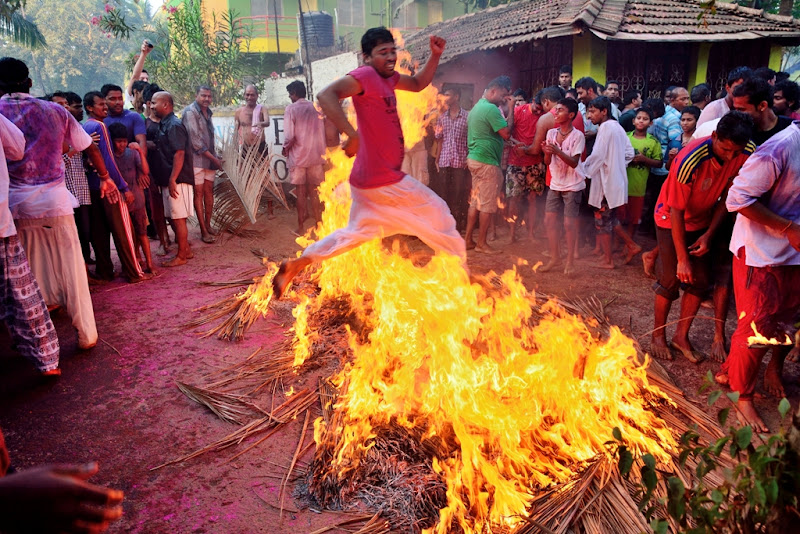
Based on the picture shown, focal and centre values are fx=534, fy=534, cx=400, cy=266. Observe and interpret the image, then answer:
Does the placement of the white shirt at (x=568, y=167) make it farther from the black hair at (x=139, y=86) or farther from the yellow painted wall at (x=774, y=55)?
the yellow painted wall at (x=774, y=55)

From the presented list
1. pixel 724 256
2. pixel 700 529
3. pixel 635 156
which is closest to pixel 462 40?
pixel 635 156

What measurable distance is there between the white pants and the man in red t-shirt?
5.26 feet

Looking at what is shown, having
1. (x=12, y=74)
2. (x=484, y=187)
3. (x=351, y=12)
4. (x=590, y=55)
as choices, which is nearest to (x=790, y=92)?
(x=484, y=187)

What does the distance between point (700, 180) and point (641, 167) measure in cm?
303

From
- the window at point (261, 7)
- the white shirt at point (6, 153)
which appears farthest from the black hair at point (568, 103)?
the window at point (261, 7)

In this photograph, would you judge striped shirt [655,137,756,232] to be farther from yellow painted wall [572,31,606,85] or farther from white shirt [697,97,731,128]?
yellow painted wall [572,31,606,85]

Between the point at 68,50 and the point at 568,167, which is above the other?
the point at 68,50

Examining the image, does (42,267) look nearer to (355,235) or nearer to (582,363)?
(355,235)

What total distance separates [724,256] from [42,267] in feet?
17.7

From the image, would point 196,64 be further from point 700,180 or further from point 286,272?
point 700,180

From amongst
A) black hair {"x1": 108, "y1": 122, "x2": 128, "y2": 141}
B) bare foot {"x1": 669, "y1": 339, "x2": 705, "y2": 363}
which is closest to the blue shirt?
black hair {"x1": 108, "y1": 122, "x2": 128, "y2": 141}

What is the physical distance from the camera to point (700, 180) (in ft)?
12.4

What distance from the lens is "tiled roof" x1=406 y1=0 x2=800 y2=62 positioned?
409 inches

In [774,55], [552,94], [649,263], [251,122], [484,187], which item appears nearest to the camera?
[649,263]
